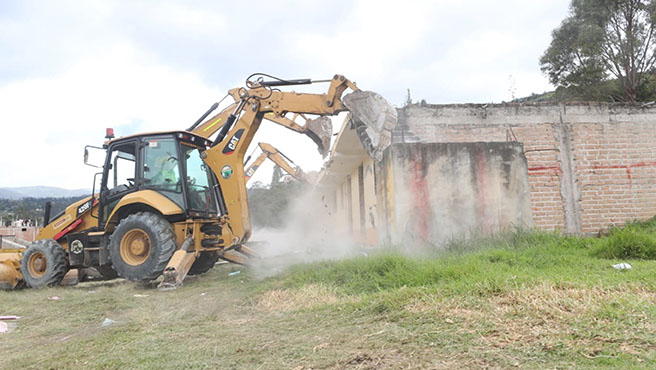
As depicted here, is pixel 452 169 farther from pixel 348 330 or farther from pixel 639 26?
pixel 639 26

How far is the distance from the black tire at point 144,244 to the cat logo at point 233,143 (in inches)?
69.3

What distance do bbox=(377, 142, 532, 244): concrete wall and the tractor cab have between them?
11.3ft

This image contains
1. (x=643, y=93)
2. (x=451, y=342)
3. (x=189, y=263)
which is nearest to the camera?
(x=451, y=342)

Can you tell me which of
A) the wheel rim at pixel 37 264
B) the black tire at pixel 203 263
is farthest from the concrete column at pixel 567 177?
the wheel rim at pixel 37 264

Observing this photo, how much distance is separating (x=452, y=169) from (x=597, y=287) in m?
4.58

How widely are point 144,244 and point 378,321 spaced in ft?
16.3

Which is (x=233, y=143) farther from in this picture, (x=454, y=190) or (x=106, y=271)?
(x=454, y=190)

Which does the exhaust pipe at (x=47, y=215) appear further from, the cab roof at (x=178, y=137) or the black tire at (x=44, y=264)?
the cab roof at (x=178, y=137)

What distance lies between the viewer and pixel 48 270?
24.4 ft

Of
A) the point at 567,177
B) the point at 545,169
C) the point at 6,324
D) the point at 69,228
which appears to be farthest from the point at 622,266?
the point at 69,228

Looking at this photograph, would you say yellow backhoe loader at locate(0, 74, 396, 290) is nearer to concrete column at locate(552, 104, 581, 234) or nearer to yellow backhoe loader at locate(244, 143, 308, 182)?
concrete column at locate(552, 104, 581, 234)

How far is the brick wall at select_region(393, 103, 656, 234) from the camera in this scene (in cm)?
973

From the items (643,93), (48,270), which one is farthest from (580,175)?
(643,93)

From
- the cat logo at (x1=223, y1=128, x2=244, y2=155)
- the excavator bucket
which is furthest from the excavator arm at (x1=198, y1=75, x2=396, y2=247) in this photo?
the excavator bucket
